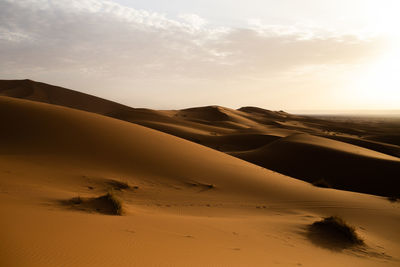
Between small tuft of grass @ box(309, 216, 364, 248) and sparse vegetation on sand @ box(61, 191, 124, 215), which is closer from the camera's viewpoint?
sparse vegetation on sand @ box(61, 191, 124, 215)

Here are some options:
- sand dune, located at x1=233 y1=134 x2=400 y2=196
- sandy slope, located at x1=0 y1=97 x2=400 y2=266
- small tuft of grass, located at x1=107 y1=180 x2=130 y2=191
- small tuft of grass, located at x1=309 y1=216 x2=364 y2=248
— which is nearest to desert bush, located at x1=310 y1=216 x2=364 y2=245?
small tuft of grass, located at x1=309 y1=216 x2=364 y2=248

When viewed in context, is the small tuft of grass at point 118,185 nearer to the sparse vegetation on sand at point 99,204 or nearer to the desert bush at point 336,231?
the sparse vegetation on sand at point 99,204

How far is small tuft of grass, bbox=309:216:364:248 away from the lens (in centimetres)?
567

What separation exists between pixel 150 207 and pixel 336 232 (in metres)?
4.07

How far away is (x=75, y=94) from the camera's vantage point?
5894 cm

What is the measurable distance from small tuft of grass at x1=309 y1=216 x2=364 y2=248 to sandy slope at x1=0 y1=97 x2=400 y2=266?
0.27 meters

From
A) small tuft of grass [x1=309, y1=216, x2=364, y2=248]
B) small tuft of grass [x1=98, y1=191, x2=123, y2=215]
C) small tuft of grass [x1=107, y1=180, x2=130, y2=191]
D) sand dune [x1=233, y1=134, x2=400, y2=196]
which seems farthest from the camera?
sand dune [x1=233, y1=134, x2=400, y2=196]

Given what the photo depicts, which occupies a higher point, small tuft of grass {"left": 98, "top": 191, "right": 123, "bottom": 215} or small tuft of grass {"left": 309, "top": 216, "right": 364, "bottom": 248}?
small tuft of grass {"left": 98, "top": 191, "right": 123, "bottom": 215}

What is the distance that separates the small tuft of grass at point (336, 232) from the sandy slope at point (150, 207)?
0.90ft

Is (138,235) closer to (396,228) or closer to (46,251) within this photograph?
(46,251)

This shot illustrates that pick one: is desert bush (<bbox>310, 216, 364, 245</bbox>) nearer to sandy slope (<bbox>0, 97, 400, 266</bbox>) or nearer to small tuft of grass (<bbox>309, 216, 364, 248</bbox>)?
small tuft of grass (<bbox>309, 216, 364, 248</bbox>)

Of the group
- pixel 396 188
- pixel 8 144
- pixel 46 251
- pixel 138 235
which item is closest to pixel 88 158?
pixel 8 144

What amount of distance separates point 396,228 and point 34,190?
8634 mm

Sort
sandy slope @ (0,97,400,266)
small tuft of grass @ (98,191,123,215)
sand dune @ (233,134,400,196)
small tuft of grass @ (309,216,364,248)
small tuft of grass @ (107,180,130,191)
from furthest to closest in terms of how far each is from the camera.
Result: 1. sand dune @ (233,134,400,196)
2. small tuft of grass @ (107,180,130,191)
3. small tuft of grass @ (309,216,364,248)
4. small tuft of grass @ (98,191,123,215)
5. sandy slope @ (0,97,400,266)
